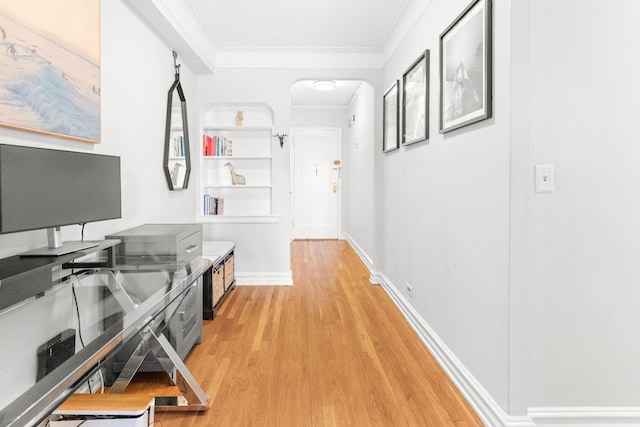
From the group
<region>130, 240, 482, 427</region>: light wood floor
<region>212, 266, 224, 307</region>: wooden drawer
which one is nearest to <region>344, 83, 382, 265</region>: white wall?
<region>130, 240, 482, 427</region>: light wood floor

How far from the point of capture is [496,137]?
1709 mm

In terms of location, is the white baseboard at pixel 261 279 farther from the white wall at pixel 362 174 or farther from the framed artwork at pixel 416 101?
the framed artwork at pixel 416 101

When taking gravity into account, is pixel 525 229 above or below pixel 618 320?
above

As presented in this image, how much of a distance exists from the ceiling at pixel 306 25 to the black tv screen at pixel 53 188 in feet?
6.32

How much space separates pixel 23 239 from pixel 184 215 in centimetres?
211

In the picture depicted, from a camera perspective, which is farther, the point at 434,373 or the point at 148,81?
the point at 148,81

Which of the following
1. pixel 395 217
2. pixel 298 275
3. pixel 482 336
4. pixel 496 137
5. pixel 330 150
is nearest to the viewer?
pixel 496 137

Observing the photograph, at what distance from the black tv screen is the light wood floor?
41.9 inches

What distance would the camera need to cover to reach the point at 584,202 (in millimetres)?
1623

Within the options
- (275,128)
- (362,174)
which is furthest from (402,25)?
(362,174)

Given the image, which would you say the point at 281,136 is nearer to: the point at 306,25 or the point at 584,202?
the point at 306,25

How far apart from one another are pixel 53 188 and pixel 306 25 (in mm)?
2714

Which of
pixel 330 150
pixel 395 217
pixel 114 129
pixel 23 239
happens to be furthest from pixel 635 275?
pixel 330 150

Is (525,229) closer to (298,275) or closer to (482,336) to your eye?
(482,336)
